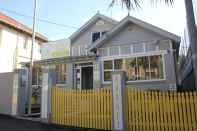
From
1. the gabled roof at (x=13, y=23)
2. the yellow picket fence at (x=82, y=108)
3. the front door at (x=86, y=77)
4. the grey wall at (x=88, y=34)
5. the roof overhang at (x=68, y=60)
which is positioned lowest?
the yellow picket fence at (x=82, y=108)

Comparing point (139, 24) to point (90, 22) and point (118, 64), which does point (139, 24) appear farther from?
point (90, 22)

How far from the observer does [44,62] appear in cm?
1962

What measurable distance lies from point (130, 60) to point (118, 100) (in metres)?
7.51

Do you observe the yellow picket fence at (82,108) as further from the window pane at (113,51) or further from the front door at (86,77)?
the front door at (86,77)

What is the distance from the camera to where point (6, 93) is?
1300 centimetres

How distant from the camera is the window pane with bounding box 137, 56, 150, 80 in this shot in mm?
15109

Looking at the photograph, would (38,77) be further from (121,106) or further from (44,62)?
(121,106)

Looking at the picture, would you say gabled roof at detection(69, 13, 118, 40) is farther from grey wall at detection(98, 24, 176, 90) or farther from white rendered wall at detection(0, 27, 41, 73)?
white rendered wall at detection(0, 27, 41, 73)

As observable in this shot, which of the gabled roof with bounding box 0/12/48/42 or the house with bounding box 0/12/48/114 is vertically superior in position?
Result: the gabled roof with bounding box 0/12/48/42

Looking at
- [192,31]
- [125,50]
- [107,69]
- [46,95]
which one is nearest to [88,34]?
[107,69]

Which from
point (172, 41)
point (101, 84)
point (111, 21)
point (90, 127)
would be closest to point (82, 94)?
point (90, 127)

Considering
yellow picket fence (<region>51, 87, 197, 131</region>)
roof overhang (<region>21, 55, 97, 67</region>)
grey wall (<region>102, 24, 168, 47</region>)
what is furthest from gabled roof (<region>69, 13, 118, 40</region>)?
yellow picket fence (<region>51, 87, 197, 131</region>)

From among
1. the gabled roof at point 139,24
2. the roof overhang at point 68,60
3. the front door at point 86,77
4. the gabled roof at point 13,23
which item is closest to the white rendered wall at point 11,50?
the gabled roof at point 13,23

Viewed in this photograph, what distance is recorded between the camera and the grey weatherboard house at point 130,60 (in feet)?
47.7
